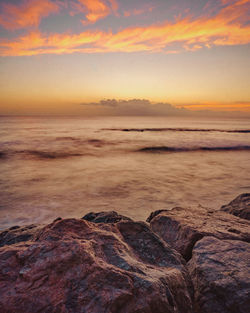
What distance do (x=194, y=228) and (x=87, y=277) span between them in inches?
64.8

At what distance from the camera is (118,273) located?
1.57 meters

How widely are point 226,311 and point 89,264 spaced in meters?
1.11

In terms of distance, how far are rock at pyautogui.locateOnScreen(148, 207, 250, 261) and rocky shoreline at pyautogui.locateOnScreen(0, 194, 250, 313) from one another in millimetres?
188

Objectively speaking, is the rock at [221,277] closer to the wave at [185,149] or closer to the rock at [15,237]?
the rock at [15,237]

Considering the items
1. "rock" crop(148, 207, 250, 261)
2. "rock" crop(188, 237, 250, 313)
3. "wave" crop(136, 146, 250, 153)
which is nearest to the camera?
"rock" crop(188, 237, 250, 313)

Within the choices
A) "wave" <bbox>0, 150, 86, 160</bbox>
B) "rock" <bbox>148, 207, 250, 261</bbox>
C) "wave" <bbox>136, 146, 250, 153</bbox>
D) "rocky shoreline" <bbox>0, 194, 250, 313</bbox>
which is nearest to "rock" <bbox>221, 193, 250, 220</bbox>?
"rock" <bbox>148, 207, 250, 261</bbox>

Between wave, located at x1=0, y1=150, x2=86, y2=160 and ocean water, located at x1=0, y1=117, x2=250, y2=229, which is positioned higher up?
wave, located at x1=0, y1=150, x2=86, y2=160

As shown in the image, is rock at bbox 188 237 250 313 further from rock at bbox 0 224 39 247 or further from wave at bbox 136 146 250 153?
wave at bbox 136 146 250 153

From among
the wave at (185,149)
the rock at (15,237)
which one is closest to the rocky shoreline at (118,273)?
the rock at (15,237)

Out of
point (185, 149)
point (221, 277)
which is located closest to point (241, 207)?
point (221, 277)

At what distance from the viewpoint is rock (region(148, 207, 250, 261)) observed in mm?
2600

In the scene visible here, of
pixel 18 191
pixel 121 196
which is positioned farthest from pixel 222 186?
pixel 18 191

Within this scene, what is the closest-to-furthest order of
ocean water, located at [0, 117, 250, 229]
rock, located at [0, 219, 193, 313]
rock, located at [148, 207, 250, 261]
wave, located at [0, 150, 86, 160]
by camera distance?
rock, located at [0, 219, 193, 313], rock, located at [148, 207, 250, 261], ocean water, located at [0, 117, 250, 229], wave, located at [0, 150, 86, 160]

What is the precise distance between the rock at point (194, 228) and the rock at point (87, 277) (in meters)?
0.63
